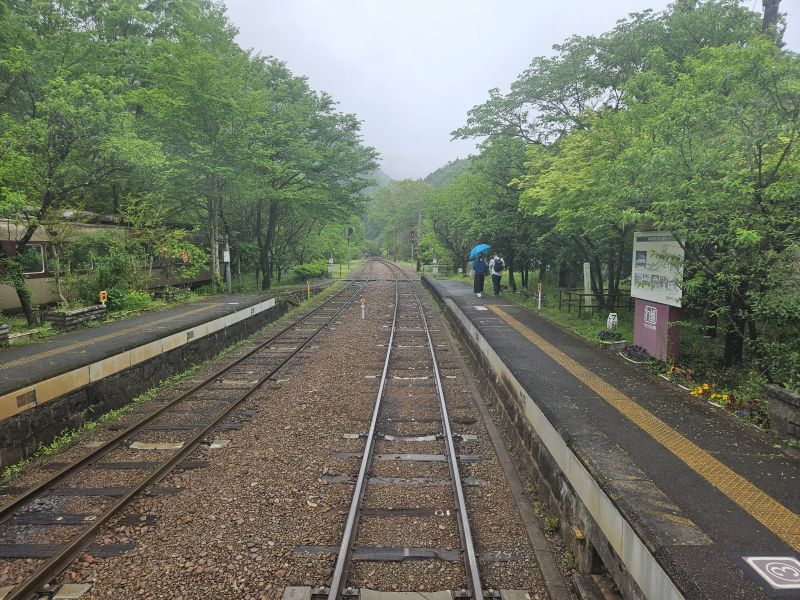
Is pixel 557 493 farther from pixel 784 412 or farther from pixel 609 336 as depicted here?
pixel 609 336

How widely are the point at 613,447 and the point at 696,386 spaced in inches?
144

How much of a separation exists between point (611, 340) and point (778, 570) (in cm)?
806

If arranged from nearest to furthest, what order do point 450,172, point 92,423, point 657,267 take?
point 92,423 → point 657,267 → point 450,172

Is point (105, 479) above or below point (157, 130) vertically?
below

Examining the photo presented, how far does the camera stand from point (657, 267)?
9266mm

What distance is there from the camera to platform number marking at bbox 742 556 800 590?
3.12 m

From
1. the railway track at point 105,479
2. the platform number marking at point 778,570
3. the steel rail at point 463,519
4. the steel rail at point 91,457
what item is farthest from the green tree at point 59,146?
the platform number marking at point 778,570

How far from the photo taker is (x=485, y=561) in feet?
14.3

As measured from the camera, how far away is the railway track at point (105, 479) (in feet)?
14.5

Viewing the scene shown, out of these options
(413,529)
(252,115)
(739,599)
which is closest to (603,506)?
(739,599)

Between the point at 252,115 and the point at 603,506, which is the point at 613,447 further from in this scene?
the point at 252,115

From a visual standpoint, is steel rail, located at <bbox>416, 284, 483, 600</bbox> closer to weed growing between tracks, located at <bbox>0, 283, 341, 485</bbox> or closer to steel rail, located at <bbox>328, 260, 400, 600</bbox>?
steel rail, located at <bbox>328, 260, 400, 600</bbox>

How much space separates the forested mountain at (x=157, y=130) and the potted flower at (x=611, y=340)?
1339cm

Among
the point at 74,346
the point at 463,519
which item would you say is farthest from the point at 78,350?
the point at 463,519
